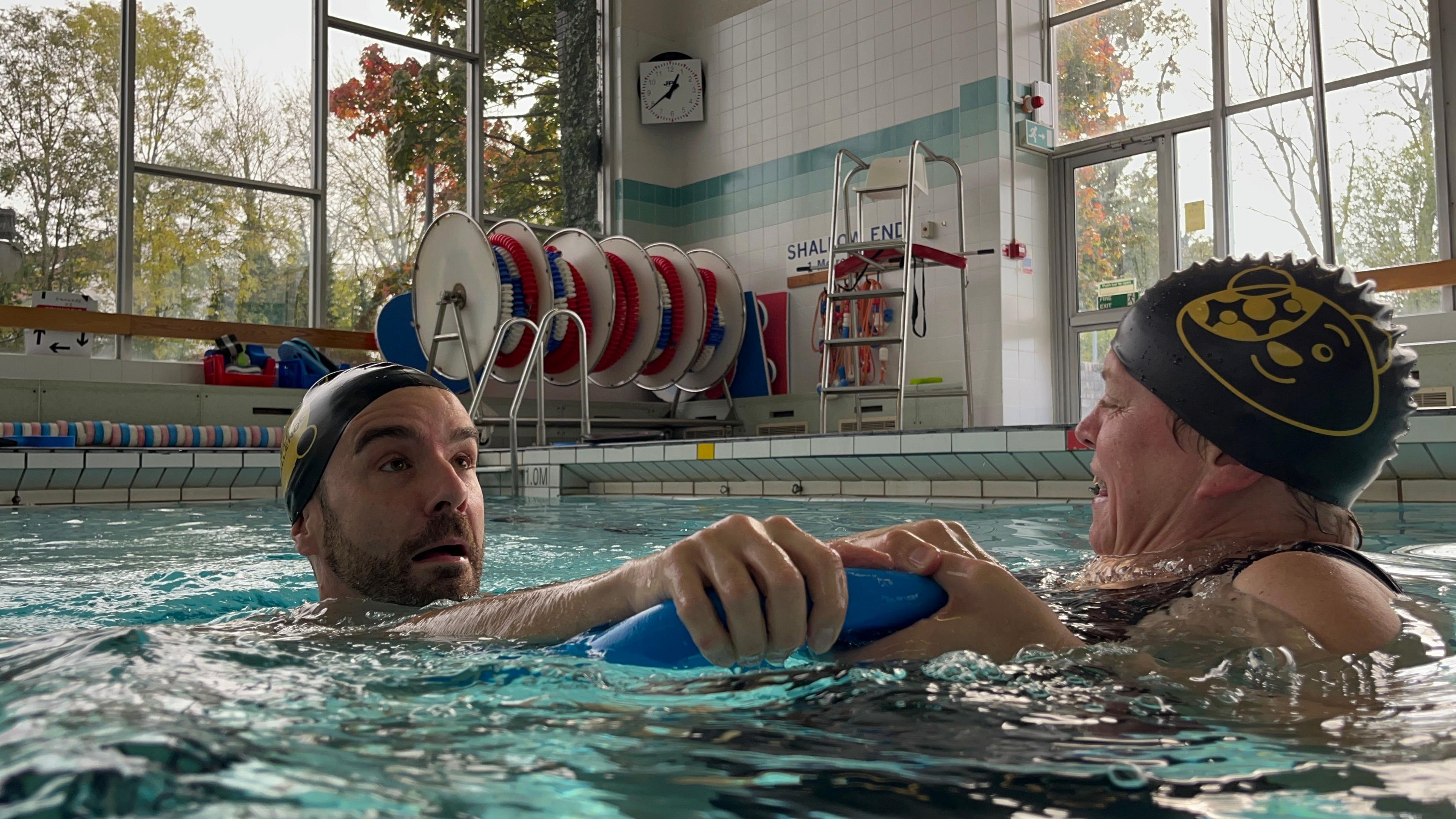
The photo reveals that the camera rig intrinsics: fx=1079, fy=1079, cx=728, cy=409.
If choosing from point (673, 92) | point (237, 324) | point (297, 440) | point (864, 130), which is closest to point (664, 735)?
point (297, 440)

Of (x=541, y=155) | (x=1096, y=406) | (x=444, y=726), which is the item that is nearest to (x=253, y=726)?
(x=444, y=726)

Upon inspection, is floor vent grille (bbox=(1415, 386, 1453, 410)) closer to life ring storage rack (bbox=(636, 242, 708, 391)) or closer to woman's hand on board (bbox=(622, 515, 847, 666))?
life ring storage rack (bbox=(636, 242, 708, 391))

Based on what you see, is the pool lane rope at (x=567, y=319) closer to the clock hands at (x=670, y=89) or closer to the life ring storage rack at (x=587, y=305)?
the life ring storage rack at (x=587, y=305)

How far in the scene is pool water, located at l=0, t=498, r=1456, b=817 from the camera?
84cm

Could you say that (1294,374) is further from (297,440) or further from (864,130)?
(864,130)

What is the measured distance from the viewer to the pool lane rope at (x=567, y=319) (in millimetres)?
9477

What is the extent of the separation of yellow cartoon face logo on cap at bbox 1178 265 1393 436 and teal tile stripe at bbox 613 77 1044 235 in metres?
8.11

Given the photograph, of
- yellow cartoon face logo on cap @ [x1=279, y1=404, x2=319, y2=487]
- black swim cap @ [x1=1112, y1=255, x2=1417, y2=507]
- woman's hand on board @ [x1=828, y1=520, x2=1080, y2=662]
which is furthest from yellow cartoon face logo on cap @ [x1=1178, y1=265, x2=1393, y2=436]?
yellow cartoon face logo on cap @ [x1=279, y1=404, x2=319, y2=487]

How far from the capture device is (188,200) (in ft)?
31.5

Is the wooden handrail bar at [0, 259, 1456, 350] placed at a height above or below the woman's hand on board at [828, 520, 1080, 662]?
above

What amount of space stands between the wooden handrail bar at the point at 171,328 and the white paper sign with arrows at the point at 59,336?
0.03 m

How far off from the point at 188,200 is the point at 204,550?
6547 mm

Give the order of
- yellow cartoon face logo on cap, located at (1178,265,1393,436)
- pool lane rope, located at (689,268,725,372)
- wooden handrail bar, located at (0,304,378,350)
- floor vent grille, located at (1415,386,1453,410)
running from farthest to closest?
pool lane rope, located at (689,268,725,372) < wooden handrail bar, located at (0,304,378,350) < floor vent grille, located at (1415,386,1453,410) < yellow cartoon face logo on cap, located at (1178,265,1393,436)

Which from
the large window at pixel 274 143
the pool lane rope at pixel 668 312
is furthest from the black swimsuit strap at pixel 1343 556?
the large window at pixel 274 143
